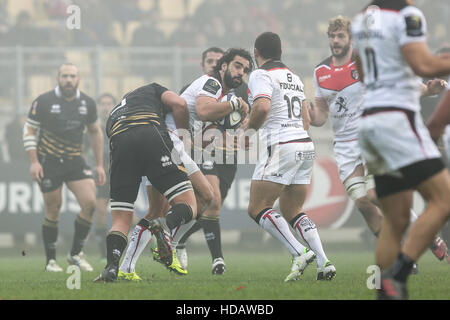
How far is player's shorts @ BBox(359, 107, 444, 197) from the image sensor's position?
4602mm

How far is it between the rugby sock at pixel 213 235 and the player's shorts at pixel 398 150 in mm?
4278

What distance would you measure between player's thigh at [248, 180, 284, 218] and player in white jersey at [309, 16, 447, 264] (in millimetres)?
985

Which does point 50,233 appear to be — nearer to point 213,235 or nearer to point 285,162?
point 213,235

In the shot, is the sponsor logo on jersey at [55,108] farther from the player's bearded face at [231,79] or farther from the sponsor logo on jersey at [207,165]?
the player's bearded face at [231,79]

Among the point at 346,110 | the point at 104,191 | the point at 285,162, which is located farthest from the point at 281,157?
the point at 104,191

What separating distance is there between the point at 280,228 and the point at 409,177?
112 inches

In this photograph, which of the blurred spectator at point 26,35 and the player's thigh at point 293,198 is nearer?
the player's thigh at point 293,198

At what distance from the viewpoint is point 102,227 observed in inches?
500

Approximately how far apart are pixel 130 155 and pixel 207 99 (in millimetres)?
1224

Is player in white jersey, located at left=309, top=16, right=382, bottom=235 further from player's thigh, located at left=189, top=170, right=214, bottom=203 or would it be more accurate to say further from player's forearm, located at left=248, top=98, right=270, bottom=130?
player's thigh, located at left=189, top=170, right=214, bottom=203

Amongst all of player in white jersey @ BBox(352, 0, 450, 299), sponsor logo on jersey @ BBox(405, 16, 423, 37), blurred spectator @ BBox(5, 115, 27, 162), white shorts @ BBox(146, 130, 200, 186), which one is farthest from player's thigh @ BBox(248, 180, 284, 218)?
blurred spectator @ BBox(5, 115, 27, 162)

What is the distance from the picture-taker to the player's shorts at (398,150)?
460cm

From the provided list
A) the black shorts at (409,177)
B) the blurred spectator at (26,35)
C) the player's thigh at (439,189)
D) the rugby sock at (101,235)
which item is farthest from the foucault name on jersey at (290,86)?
the blurred spectator at (26,35)
